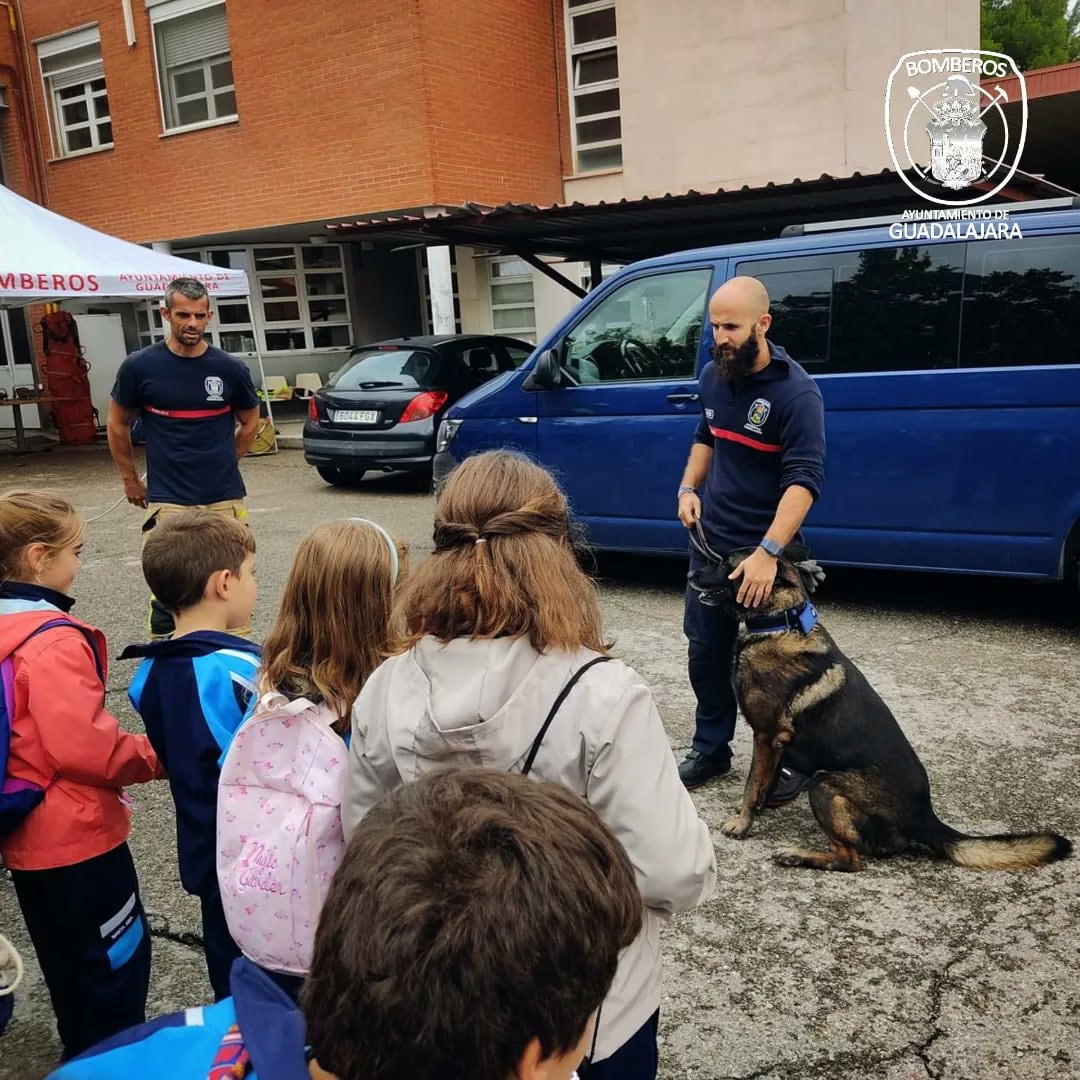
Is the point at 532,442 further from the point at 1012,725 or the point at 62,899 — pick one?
the point at 62,899

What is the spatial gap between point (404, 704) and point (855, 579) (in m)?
5.45

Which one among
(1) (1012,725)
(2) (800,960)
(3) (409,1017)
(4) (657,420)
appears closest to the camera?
(3) (409,1017)

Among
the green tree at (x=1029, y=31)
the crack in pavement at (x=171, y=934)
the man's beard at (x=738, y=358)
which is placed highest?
the green tree at (x=1029, y=31)

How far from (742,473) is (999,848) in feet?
4.74

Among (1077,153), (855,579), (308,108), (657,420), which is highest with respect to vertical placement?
(308,108)

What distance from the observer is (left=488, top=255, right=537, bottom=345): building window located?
54.8 feet

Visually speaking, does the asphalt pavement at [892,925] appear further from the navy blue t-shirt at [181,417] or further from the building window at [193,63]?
the building window at [193,63]

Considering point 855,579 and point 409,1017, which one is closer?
point 409,1017

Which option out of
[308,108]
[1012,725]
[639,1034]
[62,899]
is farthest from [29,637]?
[308,108]

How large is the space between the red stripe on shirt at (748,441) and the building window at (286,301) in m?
15.8

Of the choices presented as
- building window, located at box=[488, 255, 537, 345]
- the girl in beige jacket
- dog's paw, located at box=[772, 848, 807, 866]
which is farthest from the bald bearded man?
building window, located at box=[488, 255, 537, 345]

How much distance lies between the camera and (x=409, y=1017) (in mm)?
850

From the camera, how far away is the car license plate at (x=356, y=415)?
10695mm

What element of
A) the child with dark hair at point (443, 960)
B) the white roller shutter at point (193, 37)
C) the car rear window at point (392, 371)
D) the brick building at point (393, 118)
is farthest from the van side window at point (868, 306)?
the white roller shutter at point (193, 37)
